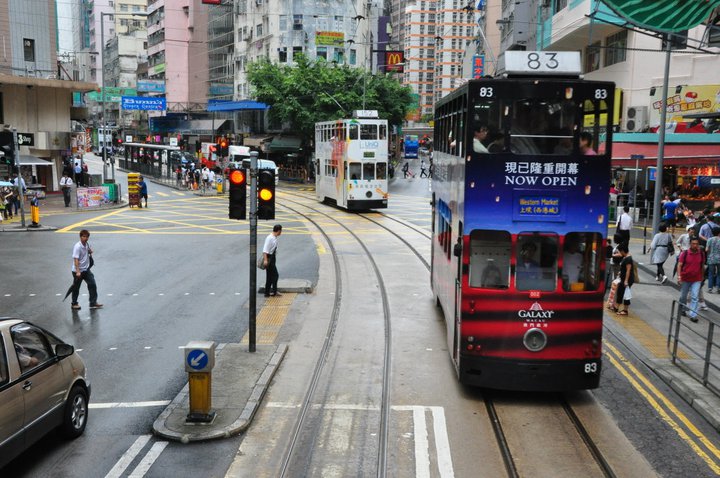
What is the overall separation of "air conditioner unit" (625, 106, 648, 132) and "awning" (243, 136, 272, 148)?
37.7m

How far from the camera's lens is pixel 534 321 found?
368 inches

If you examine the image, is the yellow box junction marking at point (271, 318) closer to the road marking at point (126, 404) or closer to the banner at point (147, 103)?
the road marking at point (126, 404)

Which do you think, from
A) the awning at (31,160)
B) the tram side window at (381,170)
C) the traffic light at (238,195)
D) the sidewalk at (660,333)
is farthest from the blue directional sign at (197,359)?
the awning at (31,160)

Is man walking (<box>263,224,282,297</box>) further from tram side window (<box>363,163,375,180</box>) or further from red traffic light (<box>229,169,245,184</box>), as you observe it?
tram side window (<box>363,163,375,180</box>)

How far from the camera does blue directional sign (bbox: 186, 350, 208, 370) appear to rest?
8891 millimetres

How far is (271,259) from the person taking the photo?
1644 centimetres

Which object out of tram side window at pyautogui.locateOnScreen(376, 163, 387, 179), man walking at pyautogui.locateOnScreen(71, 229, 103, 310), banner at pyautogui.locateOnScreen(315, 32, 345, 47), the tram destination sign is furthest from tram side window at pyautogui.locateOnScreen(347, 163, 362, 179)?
banner at pyautogui.locateOnScreen(315, 32, 345, 47)

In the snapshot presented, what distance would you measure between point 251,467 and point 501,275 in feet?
13.0

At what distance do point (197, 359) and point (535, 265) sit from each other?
4481 millimetres

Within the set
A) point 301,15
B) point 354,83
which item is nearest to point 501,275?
point 354,83

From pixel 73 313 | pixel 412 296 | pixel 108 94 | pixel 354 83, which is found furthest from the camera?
pixel 108 94

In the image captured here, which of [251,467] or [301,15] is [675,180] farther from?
[301,15]

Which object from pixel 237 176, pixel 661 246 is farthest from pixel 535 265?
pixel 661 246

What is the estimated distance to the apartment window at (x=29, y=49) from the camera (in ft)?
136
